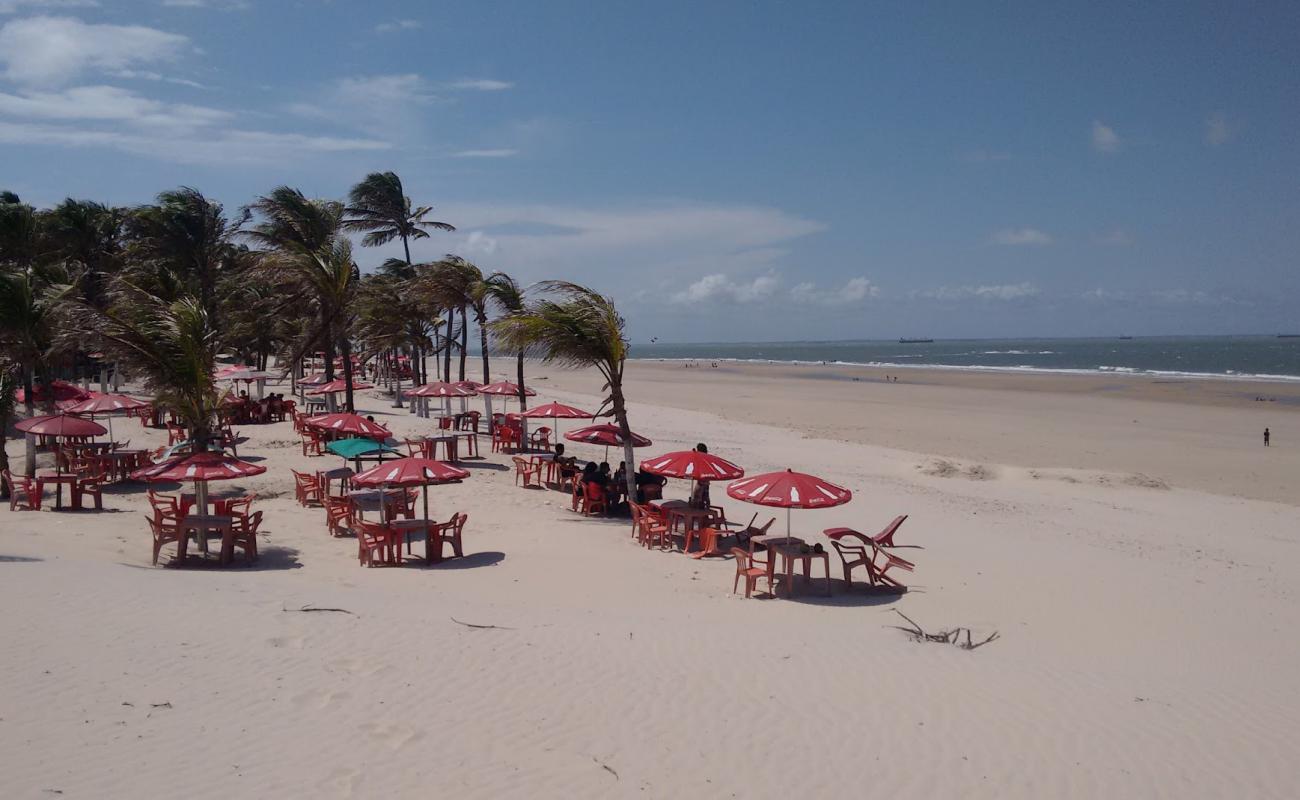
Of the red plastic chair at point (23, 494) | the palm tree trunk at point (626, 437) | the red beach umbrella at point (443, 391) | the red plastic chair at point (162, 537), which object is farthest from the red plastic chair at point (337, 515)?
the red beach umbrella at point (443, 391)

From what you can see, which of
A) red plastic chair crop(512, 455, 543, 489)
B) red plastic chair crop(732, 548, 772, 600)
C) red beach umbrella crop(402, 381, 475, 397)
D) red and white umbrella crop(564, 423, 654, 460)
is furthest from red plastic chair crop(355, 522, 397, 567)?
red beach umbrella crop(402, 381, 475, 397)

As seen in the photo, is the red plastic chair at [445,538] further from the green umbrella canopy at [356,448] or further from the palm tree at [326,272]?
the palm tree at [326,272]

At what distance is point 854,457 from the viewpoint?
21484mm

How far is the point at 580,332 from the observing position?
13734mm

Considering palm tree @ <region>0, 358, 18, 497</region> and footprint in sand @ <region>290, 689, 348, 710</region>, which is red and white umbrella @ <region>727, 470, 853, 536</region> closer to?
footprint in sand @ <region>290, 689, 348, 710</region>

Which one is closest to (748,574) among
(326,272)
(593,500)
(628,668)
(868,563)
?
(868,563)

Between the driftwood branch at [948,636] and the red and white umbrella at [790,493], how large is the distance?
155 centimetres

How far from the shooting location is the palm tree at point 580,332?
1367 cm

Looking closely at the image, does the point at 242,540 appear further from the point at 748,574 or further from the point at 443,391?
the point at 443,391

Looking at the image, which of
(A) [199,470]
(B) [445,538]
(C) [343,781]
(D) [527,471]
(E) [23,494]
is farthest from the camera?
(D) [527,471]

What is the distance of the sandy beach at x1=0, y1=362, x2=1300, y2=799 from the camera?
192 inches

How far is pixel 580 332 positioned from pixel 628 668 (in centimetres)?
796

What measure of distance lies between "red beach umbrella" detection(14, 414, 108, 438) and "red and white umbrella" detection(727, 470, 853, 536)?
10337 mm

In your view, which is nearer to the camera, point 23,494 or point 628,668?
point 628,668
